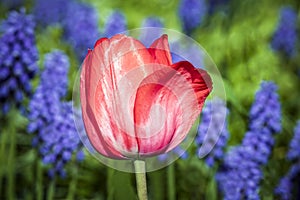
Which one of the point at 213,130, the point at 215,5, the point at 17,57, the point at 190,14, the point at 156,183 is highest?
the point at 215,5

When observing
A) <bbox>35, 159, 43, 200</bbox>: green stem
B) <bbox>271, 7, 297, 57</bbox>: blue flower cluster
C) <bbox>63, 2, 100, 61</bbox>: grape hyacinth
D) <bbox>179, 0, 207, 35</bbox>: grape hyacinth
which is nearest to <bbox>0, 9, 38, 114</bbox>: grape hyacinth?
<bbox>35, 159, 43, 200</bbox>: green stem

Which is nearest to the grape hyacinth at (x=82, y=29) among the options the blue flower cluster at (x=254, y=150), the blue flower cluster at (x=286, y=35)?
the blue flower cluster at (x=286, y=35)

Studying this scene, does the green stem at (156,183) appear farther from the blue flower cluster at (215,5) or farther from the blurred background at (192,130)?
the blue flower cluster at (215,5)

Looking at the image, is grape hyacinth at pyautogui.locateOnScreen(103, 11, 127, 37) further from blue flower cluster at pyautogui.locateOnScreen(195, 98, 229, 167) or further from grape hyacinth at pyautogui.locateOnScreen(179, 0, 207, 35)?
grape hyacinth at pyautogui.locateOnScreen(179, 0, 207, 35)

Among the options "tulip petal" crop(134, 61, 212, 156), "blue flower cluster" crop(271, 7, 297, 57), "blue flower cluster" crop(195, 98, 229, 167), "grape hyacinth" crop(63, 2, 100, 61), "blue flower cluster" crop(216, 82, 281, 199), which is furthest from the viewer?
"blue flower cluster" crop(271, 7, 297, 57)

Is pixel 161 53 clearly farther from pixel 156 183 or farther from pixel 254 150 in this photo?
pixel 156 183

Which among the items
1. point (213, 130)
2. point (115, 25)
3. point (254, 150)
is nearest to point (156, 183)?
point (213, 130)
